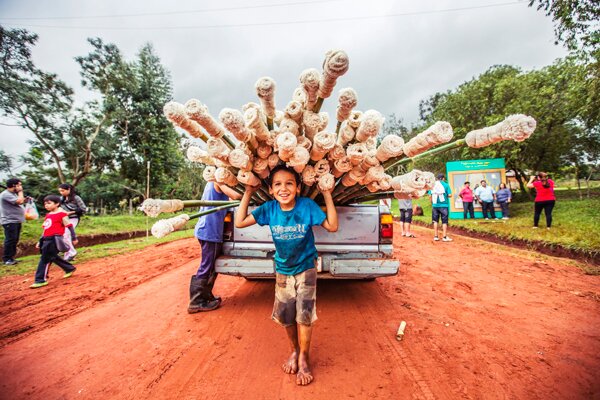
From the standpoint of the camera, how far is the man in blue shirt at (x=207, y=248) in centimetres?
324

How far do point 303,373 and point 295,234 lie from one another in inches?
43.7

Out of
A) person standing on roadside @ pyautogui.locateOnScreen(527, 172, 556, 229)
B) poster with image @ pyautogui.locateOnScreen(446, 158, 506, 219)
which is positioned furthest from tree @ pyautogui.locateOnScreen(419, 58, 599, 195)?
person standing on roadside @ pyautogui.locateOnScreen(527, 172, 556, 229)

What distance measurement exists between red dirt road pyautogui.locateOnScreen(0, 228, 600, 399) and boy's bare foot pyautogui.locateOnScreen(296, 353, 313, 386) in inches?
1.9

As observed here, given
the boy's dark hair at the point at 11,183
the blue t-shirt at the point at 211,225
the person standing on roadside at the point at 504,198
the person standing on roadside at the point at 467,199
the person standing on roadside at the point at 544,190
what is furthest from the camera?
the person standing on roadside at the point at 467,199

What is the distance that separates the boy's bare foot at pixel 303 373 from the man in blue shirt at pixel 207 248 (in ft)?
5.27

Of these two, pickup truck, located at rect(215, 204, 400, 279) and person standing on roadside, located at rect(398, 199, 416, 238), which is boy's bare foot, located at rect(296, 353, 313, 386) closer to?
pickup truck, located at rect(215, 204, 400, 279)

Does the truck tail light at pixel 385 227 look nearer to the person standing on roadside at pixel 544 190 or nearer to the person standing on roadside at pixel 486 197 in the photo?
the person standing on roadside at pixel 544 190

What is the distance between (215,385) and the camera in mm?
2131

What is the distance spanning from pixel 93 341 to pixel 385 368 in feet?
9.73

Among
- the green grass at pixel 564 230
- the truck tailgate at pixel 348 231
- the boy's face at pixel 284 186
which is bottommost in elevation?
the green grass at pixel 564 230

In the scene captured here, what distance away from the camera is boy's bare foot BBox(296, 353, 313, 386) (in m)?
2.11

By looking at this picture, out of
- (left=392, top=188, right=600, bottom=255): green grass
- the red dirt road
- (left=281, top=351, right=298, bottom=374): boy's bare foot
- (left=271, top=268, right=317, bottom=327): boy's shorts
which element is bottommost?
the red dirt road

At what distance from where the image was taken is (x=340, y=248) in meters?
3.33

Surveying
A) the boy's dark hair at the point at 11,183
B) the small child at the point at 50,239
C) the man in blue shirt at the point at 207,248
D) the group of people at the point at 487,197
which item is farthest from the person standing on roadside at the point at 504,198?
the boy's dark hair at the point at 11,183
